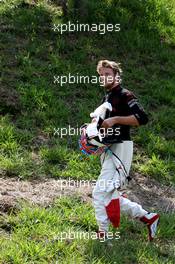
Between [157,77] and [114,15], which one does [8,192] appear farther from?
[114,15]

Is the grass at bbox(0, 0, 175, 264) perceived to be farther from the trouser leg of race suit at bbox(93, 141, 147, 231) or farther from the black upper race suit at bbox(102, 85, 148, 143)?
the black upper race suit at bbox(102, 85, 148, 143)

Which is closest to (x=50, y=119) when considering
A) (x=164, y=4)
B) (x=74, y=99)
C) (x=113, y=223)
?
(x=74, y=99)

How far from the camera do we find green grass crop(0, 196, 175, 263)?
543 cm

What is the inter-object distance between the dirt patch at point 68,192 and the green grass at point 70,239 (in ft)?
0.67

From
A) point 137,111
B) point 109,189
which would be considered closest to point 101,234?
point 109,189

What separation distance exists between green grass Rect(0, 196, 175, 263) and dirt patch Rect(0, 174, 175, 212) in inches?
8.1

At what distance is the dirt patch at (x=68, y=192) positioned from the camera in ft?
Result: 22.0

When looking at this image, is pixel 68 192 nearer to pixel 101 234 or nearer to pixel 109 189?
pixel 101 234

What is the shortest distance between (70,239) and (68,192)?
140 centimetres

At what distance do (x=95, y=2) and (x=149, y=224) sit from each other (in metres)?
7.89

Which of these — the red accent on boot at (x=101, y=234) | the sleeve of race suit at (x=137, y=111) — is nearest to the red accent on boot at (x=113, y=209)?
the red accent on boot at (x=101, y=234)

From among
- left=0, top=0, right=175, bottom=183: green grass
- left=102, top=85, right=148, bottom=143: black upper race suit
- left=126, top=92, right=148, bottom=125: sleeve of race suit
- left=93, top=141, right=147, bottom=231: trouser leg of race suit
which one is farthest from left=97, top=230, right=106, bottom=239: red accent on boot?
left=0, top=0, right=175, bottom=183: green grass

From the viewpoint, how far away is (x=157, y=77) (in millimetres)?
11242

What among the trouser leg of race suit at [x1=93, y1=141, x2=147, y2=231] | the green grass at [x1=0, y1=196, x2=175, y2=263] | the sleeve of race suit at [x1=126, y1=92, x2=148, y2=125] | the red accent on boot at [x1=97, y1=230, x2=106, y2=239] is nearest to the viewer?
the green grass at [x1=0, y1=196, x2=175, y2=263]
